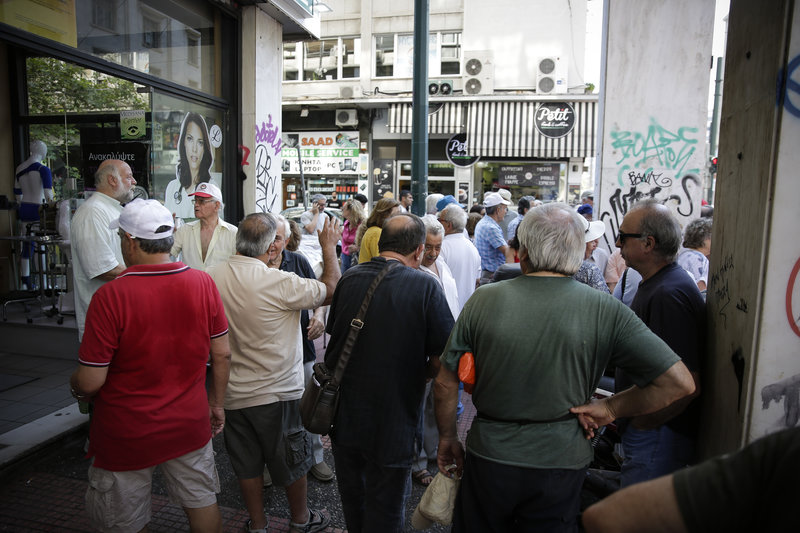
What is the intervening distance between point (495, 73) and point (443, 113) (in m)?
2.16

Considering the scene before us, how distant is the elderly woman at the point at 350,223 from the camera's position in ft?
25.0

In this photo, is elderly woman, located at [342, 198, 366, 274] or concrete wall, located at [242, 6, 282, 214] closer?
concrete wall, located at [242, 6, 282, 214]

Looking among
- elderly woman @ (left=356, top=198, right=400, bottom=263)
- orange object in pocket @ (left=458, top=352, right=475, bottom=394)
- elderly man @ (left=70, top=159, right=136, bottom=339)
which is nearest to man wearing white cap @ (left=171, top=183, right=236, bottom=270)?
elderly man @ (left=70, top=159, right=136, bottom=339)

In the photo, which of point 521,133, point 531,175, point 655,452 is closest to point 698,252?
point 655,452

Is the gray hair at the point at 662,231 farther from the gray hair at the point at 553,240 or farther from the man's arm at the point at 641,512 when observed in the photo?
the man's arm at the point at 641,512

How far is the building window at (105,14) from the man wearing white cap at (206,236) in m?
2.49

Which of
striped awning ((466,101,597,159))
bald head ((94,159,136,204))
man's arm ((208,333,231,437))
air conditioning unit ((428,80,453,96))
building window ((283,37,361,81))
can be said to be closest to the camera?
man's arm ((208,333,231,437))

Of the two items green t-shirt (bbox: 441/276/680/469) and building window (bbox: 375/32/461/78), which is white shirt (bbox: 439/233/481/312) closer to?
green t-shirt (bbox: 441/276/680/469)

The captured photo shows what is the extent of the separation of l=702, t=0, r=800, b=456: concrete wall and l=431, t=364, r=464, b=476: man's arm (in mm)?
1146

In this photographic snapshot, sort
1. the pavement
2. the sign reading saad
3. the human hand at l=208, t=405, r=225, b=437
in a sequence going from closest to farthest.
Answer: the human hand at l=208, t=405, r=225, b=437 → the pavement → the sign reading saad

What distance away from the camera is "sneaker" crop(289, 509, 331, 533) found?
315 cm

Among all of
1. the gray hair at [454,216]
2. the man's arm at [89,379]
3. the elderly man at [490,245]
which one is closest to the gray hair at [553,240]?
the man's arm at [89,379]

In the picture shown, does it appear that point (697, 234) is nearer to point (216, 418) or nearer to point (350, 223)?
point (216, 418)

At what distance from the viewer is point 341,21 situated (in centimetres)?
1786
